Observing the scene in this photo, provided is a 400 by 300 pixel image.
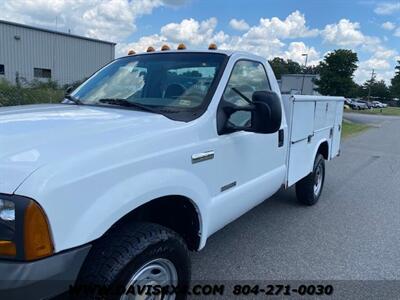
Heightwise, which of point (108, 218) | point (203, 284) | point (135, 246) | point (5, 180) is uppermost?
point (5, 180)

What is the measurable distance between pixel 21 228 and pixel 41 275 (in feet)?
0.78

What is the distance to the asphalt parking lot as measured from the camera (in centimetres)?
370

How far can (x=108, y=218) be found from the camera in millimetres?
2029

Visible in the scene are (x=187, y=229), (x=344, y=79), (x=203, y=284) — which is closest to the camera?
(x=187, y=229)

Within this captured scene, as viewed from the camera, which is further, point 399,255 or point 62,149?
point 399,255

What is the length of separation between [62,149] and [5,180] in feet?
1.02

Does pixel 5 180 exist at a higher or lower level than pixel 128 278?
higher

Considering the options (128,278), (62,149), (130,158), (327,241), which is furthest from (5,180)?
(327,241)

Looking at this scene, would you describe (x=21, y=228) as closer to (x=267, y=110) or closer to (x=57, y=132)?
(x=57, y=132)

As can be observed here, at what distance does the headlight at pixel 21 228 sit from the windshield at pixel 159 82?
56.3 inches

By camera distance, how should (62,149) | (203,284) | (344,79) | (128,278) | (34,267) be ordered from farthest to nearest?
(344,79)
(203,284)
(128,278)
(62,149)
(34,267)

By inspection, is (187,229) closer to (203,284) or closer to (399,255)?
(203,284)

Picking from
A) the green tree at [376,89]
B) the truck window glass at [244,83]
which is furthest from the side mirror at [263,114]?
the green tree at [376,89]

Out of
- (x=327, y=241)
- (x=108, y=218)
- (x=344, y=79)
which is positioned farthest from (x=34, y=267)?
(x=344, y=79)
